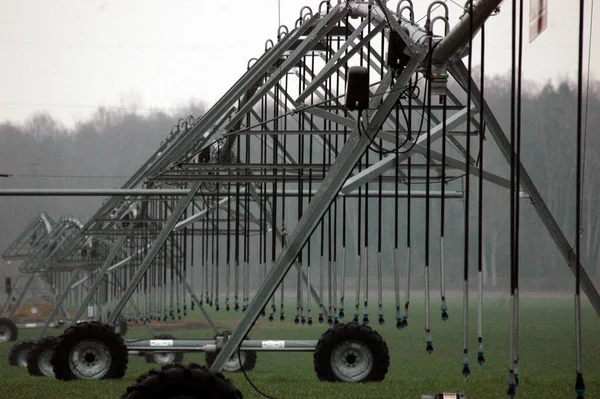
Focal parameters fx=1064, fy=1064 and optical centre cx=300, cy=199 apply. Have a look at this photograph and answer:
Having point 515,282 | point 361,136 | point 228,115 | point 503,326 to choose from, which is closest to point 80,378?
point 228,115

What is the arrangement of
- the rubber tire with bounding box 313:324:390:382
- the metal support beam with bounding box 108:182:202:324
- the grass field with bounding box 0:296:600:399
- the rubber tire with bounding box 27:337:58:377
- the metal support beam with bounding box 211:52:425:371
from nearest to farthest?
the metal support beam with bounding box 211:52:425:371 → the grass field with bounding box 0:296:600:399 → the rubber tire with bounding box 313:324:390:382 → the metal support beam with bounding box 108:182:202:324 → the rubber tire with bounding box 27:337:58:377

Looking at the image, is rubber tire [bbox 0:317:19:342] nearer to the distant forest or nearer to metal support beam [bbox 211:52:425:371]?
the distant forest

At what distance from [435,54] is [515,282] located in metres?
3.66

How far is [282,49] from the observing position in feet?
49.6

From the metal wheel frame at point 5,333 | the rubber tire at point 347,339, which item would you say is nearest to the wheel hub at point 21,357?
the metal wheel frame at point 5,333

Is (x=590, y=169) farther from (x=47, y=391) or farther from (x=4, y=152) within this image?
(x=4, y=152)

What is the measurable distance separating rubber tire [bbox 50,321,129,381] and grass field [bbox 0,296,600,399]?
10.8 inches

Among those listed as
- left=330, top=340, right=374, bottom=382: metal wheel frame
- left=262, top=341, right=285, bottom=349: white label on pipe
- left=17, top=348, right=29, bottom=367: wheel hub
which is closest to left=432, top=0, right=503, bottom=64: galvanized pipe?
left=330, top=340, right=374, bottom=382: metal wheel frame

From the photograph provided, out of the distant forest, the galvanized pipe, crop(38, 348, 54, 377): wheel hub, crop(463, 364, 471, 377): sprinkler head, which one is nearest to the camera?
crop(463, 364, 471, 377): sprinkler head

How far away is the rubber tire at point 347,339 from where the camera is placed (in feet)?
59.8

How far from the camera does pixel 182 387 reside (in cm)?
871

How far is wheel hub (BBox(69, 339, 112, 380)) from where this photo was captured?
63.8ft

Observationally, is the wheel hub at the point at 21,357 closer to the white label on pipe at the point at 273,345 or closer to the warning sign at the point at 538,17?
the white label on pipe at the point at 273,345

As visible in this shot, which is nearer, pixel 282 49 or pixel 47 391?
pixel 282 49
